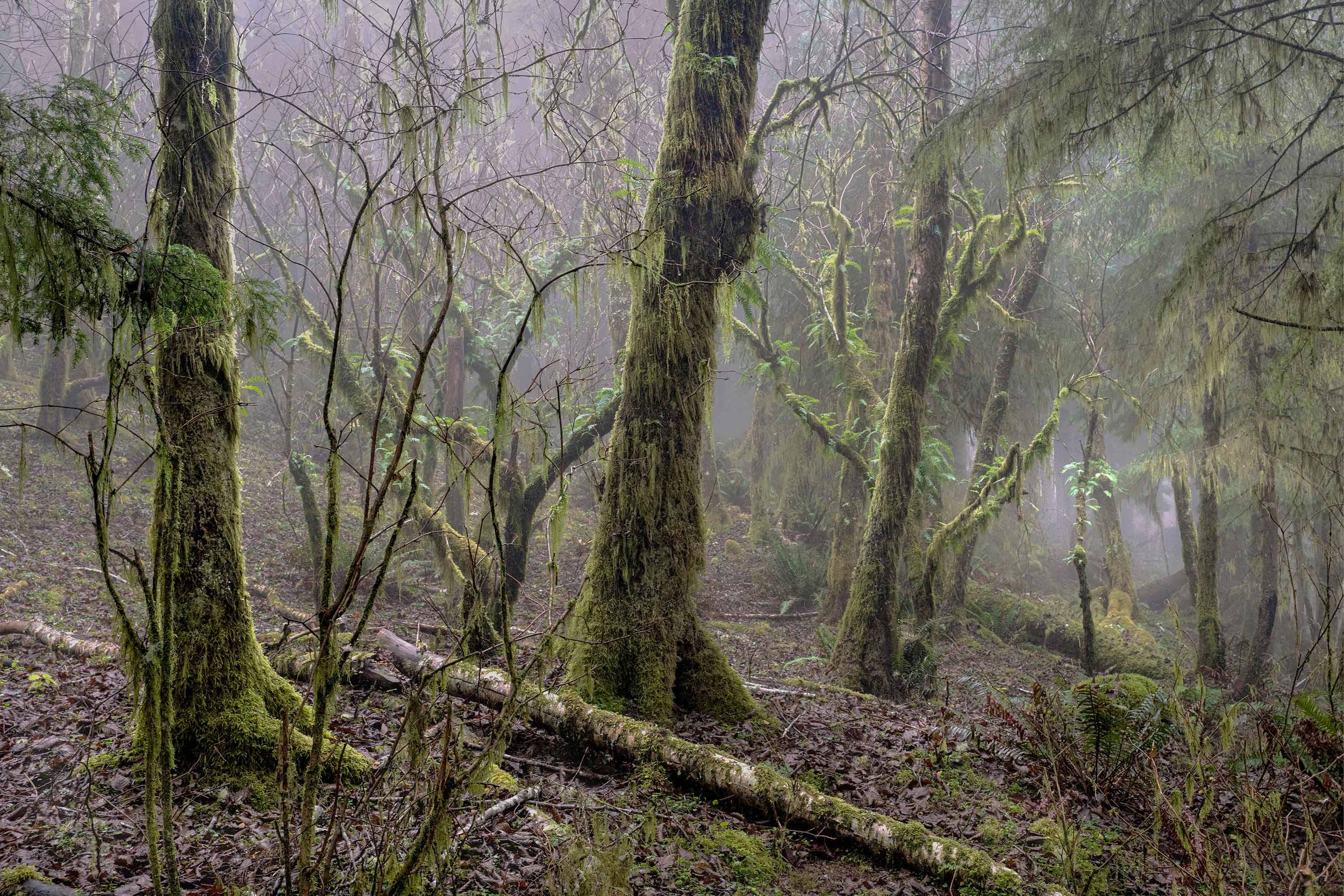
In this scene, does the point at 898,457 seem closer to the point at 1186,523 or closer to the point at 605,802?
the point at 605,802

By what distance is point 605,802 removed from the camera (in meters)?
3.70

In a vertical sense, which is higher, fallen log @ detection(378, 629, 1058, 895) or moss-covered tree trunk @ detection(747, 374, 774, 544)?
moss-covered tree trunk @ detection(747, 374, 774, 544)

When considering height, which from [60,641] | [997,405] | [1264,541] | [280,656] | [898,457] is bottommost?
[60,641]

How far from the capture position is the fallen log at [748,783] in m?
3.31

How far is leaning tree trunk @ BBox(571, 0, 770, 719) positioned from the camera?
5.13 m

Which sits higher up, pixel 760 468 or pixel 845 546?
pixel 760 468

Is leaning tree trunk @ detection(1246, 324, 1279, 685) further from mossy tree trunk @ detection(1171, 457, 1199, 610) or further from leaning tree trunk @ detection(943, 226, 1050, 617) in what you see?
leaning tree trunk @ detection(943, 226, 1050, 617)

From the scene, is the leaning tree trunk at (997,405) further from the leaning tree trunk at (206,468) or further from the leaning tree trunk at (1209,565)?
the leaning tree trunk at (206,468)

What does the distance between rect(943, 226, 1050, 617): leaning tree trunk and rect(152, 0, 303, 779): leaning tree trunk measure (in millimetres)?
9628

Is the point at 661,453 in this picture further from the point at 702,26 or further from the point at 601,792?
the point at 702,26

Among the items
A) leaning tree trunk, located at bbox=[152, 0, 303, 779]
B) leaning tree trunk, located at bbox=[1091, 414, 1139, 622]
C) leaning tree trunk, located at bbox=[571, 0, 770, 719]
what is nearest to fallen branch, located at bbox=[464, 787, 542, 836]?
leaning tree trunk, located at bbox=[152, 0, 303, 779]

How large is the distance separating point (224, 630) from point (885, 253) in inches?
492

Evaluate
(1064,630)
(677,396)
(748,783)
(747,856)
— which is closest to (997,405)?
(1064,630)

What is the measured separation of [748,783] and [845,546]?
282 inches
